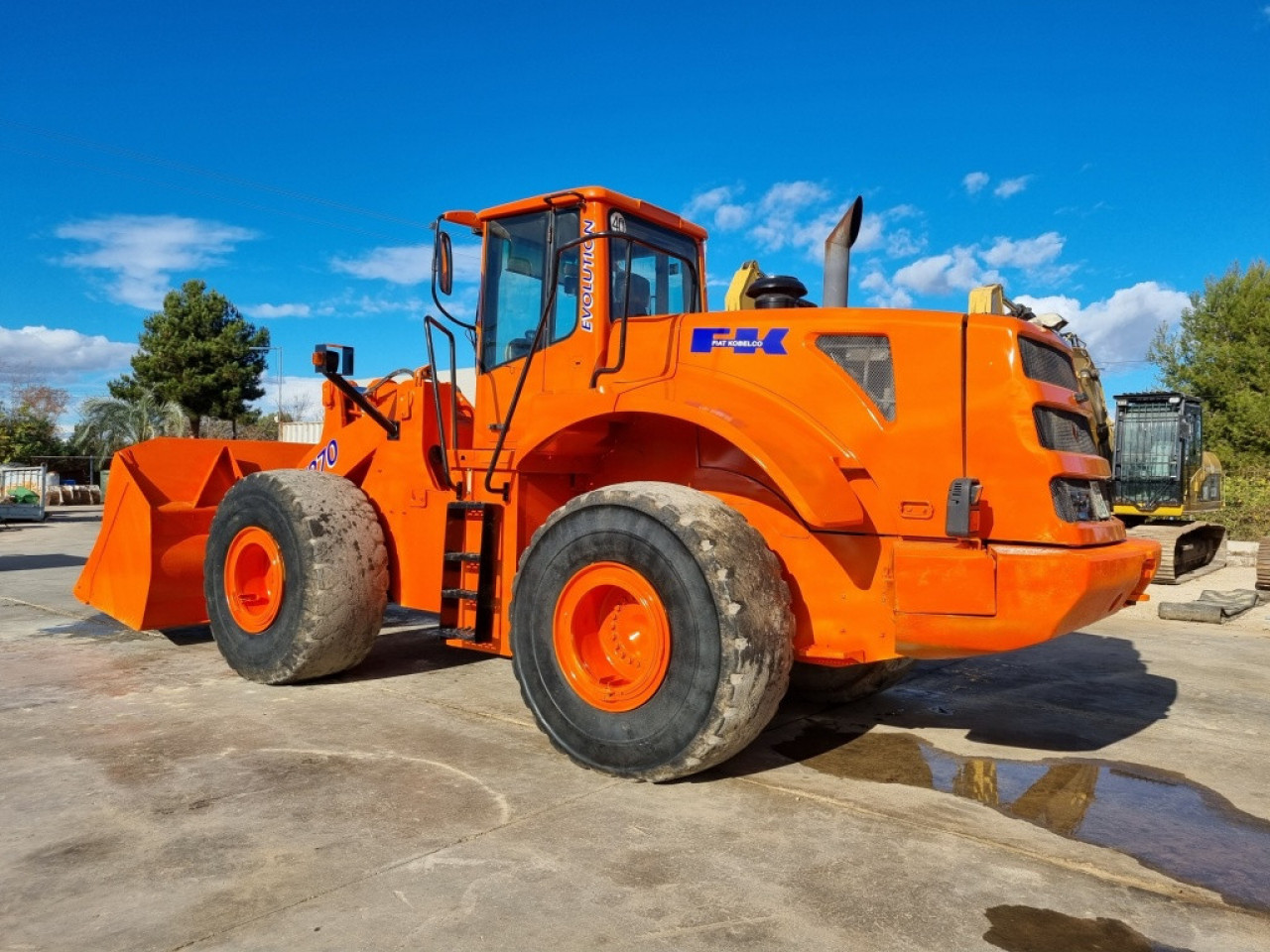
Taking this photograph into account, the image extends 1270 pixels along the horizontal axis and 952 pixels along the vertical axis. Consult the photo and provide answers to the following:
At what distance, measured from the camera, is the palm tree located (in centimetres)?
3195

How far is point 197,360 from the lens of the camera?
34.7 m

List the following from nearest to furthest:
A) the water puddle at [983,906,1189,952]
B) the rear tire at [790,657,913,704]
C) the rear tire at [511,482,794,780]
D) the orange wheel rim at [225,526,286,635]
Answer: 1. the water puddle at [983,906,1189,952]
2. the rear tire at [511,482,794,780]
3. the rear tire at [790,657,913,704]
4. the orange wheel rim at [225,526,286,635]

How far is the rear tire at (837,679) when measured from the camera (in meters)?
5.56

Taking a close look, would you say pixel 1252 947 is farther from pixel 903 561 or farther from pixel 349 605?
pixel 349 605

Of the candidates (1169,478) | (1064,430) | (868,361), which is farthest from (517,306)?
(1169,478)

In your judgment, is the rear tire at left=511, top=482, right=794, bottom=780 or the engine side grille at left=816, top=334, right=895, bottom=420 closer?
the rear tire at left=511, top=482, right=794, bottom=780

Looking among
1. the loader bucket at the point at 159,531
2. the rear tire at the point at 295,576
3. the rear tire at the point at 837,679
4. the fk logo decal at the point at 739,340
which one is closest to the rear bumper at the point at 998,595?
the fk logo decal at the point at 739,340

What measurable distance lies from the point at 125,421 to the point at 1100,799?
34.6 m

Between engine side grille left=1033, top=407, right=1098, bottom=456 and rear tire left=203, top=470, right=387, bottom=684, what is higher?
engine side grille left=1033, top=407, right=1098, bottom=456

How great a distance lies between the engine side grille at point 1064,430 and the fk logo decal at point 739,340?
3.74 feet

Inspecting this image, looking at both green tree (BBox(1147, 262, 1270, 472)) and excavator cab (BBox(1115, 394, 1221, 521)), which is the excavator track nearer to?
excavator cab (BBox(1115, 394, 1221, 521))

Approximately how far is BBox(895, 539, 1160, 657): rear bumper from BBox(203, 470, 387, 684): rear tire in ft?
10.6

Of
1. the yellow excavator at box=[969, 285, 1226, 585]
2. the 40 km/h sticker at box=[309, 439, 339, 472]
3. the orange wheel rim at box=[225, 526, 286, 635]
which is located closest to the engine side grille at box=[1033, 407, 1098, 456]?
the orange wheel rim at box=[225, 526, 286, 635]

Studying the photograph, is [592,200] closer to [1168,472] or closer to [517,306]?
[517,306]
